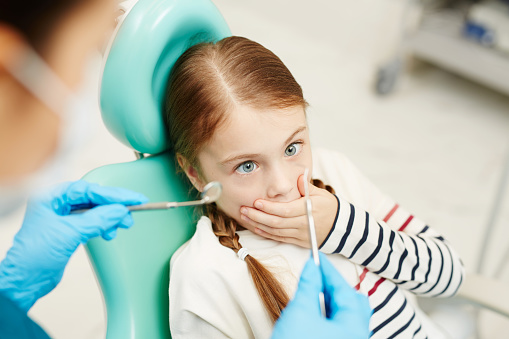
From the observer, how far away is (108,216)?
0.70 metres

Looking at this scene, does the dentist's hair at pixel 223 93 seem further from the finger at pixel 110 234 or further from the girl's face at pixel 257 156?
the finger at pixel 110 234

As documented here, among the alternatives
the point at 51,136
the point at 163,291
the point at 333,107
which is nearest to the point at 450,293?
the point at 163,291

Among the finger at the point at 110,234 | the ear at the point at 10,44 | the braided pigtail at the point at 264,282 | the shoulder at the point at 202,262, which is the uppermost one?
the ear at the point at 10,44

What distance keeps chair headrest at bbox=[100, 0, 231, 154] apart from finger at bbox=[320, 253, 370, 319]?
346 millimetres

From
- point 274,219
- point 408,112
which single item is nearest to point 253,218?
point 274,219

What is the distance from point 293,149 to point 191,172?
179 millimetres

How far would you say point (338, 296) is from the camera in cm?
69

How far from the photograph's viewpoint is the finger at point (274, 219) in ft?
2.69

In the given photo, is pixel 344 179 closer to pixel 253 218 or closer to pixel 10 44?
pixel 253 218

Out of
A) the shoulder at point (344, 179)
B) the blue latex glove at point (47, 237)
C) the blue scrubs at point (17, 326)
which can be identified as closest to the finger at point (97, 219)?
the blue latex glove at point (47, 237)

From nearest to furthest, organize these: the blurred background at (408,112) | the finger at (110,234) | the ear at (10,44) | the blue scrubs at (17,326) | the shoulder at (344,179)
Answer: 1. the ear at (10,44)
2. the blue scrubs at (17,326)
3. the finger at (110,234)
4. the shoulder at (344,179)
5. the blurred background at (408,112)

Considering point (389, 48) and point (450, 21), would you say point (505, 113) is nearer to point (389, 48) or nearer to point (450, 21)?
point (450, 21)

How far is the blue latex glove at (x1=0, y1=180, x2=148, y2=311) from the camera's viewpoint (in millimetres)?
703

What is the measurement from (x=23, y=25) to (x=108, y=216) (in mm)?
357
